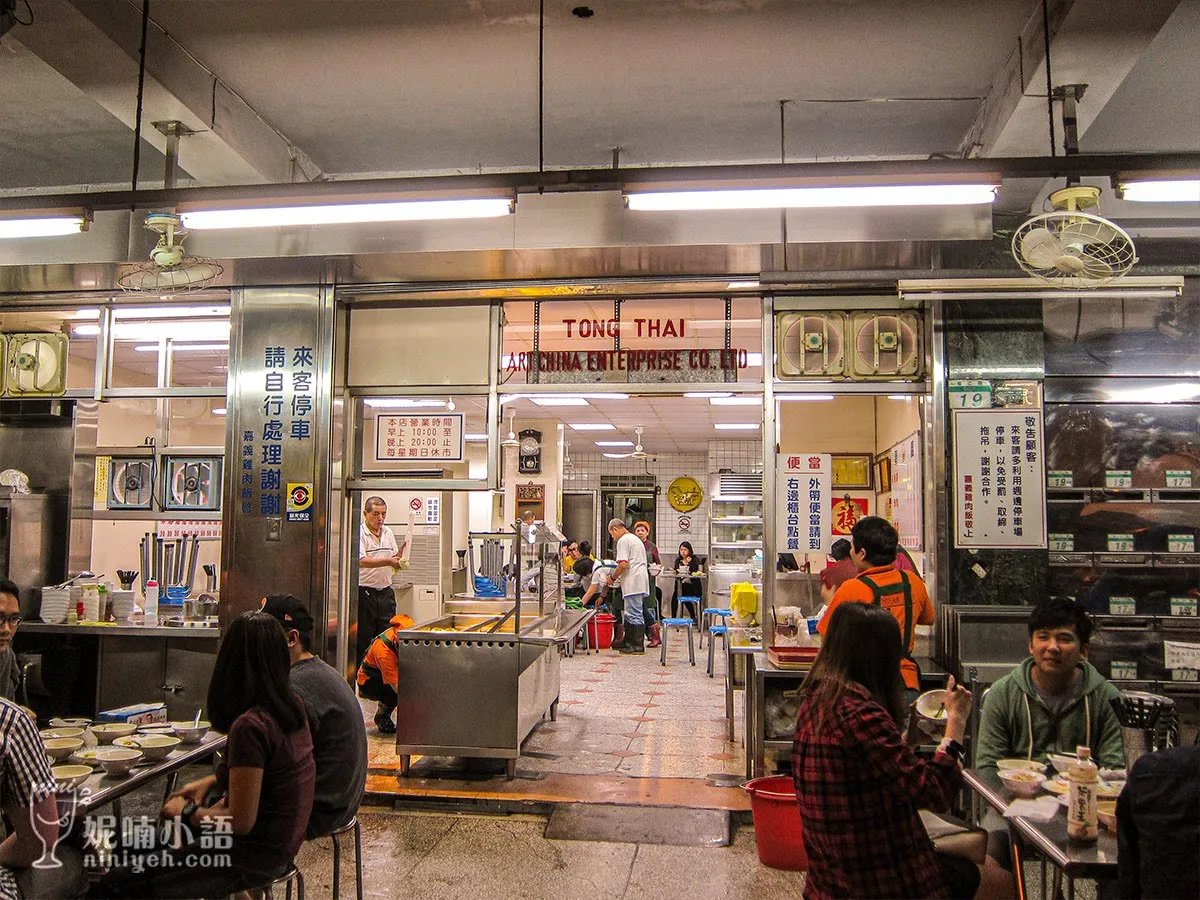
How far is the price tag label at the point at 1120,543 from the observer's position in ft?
19.0

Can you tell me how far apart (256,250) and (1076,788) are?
17.0 ft

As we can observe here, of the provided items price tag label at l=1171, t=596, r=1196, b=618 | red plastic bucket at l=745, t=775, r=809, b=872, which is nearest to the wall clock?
price tag label at l=1171, t=596, r=1196, b=618

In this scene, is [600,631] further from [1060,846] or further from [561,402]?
[1060,846]

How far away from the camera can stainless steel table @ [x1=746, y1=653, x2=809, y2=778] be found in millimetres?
5230

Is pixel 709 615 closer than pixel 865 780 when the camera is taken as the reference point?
No

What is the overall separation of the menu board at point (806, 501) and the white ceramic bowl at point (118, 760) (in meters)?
4.36

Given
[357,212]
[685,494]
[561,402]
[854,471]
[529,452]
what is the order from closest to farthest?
[357,212] → [854,471] → [561,402] → [529,452] → [685,494]

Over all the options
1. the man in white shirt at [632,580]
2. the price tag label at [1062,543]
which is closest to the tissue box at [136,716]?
the price tag label at [1062,543]

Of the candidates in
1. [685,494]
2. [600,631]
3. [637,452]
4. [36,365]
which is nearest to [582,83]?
[36,365]

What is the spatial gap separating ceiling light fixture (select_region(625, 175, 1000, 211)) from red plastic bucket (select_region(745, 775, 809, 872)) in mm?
2757

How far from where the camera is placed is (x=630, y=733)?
6.95 metres

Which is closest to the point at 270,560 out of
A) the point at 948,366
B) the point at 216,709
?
the point at 216,709

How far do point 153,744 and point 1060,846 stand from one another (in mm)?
3083

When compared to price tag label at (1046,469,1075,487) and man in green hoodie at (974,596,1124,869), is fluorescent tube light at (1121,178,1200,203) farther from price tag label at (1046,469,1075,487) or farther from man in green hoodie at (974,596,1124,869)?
price tag label at (1046,469,1075,487)
